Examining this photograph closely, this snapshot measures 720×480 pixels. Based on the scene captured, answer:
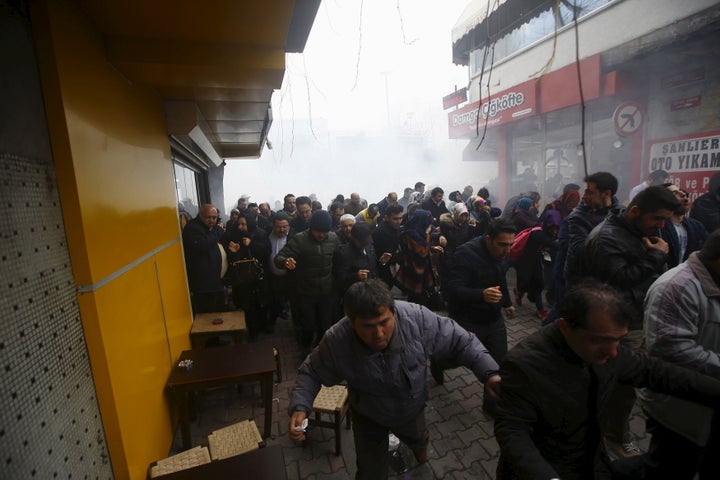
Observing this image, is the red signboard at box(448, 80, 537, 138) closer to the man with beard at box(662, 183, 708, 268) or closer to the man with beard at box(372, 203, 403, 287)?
the man with beard at box(372, 203, 403, 287)

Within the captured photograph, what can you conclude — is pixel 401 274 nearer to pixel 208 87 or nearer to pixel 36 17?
pixel 208 87

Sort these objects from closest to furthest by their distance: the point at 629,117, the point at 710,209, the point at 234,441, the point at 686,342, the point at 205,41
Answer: the point at 686,342 < the point at 205,41 < the point at 234,441 < the point at 710,209 < the point at 629,117

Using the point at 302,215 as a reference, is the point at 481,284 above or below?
below

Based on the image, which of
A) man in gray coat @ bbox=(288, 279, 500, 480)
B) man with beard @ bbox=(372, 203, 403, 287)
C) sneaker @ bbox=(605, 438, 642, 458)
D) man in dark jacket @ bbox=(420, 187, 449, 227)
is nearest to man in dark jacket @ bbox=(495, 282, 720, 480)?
man in gray coat @ bbox=(288, 279, 500, 480)

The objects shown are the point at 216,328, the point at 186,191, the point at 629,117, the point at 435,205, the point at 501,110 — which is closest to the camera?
the point at 216,328

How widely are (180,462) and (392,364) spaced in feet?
6.45

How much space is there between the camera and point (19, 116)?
1590 mm

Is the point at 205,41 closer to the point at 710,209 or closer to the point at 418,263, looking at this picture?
the point at 418,263

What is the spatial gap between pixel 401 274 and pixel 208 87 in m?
3.42

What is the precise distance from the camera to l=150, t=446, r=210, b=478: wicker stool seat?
101 inches

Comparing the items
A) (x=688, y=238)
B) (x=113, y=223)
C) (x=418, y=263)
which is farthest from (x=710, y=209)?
(x=113, y=223)

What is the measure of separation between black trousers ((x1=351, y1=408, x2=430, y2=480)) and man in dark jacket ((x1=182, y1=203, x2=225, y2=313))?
3.39 metres

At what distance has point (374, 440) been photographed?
2.34 meters

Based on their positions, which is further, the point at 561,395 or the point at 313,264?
the point at 313,264
